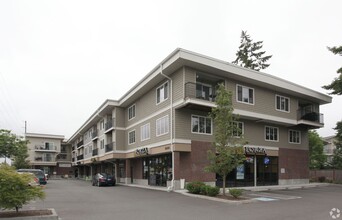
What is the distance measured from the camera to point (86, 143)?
201 feet

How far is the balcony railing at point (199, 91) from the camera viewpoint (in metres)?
24.5

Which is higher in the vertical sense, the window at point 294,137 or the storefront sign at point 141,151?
the window at point 294,137

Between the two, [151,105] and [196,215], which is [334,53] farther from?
[196,215]

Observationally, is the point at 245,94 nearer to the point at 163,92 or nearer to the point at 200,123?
the point at 200,123

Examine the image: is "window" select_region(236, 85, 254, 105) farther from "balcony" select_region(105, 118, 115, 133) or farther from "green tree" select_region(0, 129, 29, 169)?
"green tree" select_region(0, 129, 29, 169)

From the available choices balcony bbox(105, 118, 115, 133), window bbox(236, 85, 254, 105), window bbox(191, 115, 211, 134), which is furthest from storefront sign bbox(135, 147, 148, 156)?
window bbox(236, 85, 254, 105)

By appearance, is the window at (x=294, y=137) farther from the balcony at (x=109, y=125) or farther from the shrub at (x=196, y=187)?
the balcony at (x=109, y=125)

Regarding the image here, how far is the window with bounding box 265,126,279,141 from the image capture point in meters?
31.3

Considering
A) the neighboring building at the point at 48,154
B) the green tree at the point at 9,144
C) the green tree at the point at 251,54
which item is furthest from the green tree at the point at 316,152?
the neighboring building at the point at 48,154

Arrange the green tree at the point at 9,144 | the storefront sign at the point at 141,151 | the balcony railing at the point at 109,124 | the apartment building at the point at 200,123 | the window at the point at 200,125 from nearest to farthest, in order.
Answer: the apartment building at the point at 200,123 < the window at the point at 200,125 < the storefront sign at the point at 141,151 < the balcony railing at the point at 109,124 < the green tree at the point at 9,144

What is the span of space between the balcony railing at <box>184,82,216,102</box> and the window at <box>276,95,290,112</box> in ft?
25.5

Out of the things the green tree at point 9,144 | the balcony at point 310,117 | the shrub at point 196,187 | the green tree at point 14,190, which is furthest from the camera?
the green tree at point 9,144

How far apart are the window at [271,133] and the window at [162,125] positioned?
10.2 metres

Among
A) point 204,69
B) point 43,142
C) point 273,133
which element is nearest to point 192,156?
point 204,69
